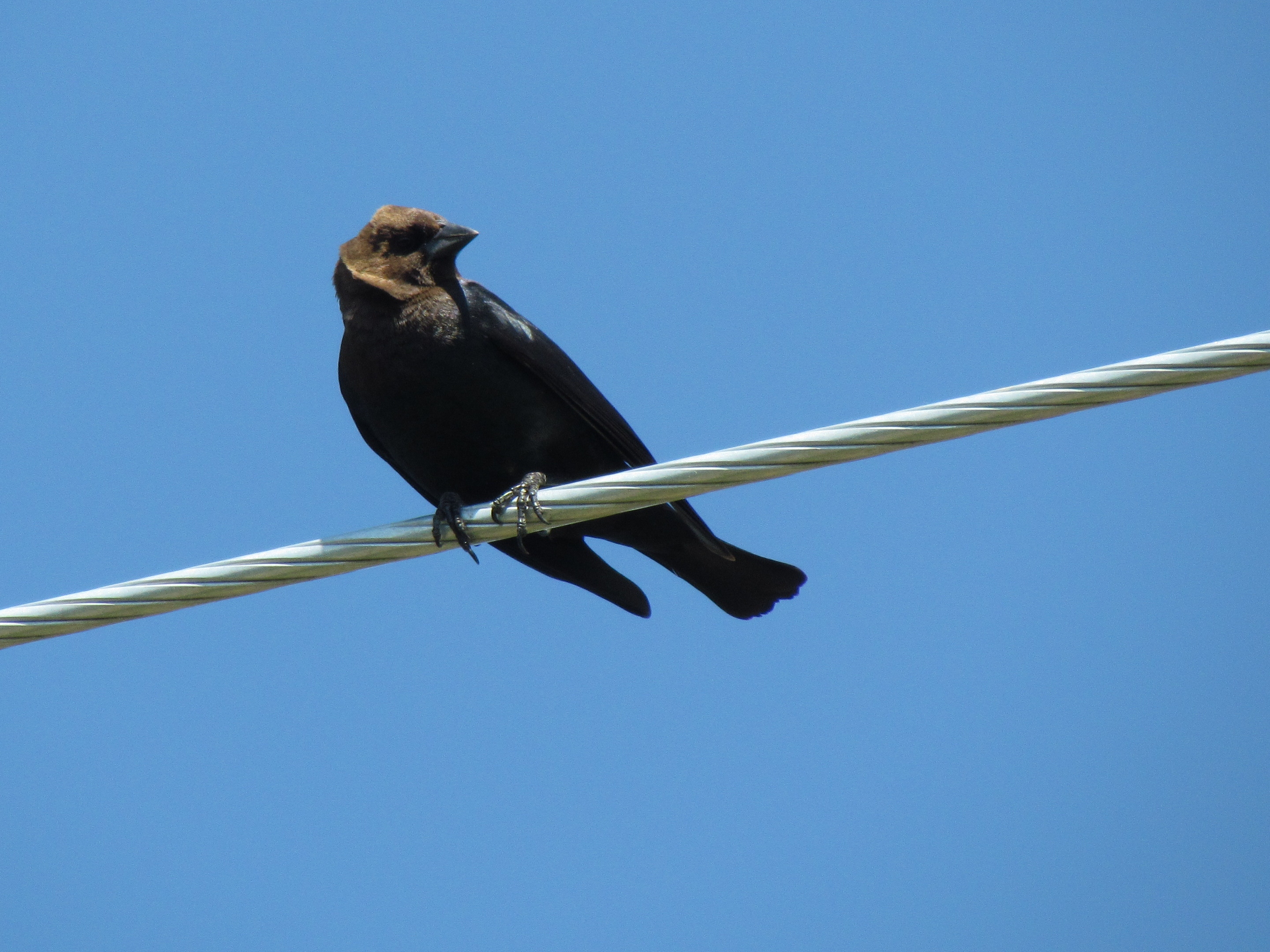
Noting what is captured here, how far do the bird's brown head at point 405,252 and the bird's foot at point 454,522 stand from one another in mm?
848

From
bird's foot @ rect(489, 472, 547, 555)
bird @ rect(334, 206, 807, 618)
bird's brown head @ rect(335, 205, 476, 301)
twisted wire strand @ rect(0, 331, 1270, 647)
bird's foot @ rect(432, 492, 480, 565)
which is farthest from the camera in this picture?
bird's brown head @ rect(335, 205, 476, 301)

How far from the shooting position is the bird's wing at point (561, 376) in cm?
426

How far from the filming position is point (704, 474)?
277 centimetres

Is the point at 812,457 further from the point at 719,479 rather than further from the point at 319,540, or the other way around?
the point at 319,540

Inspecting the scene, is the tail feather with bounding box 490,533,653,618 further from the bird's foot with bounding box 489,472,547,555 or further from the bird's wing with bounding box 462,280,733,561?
the bird's foot with bounding box 489,472,547,555

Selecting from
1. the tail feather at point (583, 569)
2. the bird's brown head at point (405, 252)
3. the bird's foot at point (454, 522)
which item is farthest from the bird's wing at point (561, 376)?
the bird's foot at point (454, 522)

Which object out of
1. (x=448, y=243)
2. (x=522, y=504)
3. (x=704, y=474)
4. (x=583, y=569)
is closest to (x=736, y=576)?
(x=583, y=569)

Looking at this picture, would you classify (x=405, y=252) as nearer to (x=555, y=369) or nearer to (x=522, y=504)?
(x=555, y=369)

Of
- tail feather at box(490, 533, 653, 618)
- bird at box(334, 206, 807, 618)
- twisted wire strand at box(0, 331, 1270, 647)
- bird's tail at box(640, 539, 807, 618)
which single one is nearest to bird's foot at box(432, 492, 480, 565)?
bird at box(334, 206, 807, 618)

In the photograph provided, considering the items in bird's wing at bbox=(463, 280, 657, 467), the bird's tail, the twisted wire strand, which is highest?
bird's wing at bbox=(463, 280, 657, 467)

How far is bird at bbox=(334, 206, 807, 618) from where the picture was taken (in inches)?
165

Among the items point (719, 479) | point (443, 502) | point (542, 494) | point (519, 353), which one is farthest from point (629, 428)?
point (719, 479)

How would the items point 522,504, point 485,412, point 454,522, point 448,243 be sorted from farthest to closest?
point 448,243 < point 485,412 < point 454,522 < point 522,504

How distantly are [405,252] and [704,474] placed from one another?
223 centimetres
